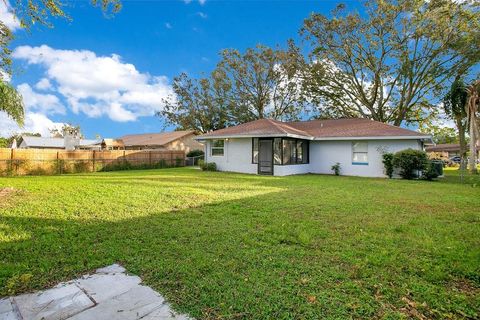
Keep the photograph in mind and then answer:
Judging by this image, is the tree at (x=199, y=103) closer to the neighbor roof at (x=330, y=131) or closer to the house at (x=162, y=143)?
the house at (x=162, y=143)

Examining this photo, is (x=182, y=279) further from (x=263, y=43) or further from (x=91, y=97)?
(x=91, y=97)

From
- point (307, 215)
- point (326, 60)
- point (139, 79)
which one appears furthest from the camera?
point (139, 79)

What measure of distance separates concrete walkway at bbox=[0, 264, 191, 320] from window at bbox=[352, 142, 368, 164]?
15.1m

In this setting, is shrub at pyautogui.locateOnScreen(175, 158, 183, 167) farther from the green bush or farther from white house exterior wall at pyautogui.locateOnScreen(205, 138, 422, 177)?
the green bush

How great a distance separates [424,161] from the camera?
43.8 ft

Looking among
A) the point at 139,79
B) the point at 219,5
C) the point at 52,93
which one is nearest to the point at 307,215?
the point at 219,5

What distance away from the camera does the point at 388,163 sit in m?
14.4

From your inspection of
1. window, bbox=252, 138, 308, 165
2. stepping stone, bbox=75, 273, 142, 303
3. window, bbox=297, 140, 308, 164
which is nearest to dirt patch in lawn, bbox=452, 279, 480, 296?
stepping stone, bbox=75, 273, 142, 303

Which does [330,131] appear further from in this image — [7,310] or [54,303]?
[7,310]

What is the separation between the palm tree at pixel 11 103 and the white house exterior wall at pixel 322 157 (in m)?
10.5

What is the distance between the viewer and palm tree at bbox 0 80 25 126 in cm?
840

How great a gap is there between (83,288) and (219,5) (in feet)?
61.7

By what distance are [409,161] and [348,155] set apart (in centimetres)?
326

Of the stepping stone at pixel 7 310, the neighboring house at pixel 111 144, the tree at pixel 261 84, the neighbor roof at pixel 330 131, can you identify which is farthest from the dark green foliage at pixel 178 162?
the stepping stone at pixel 7 310
